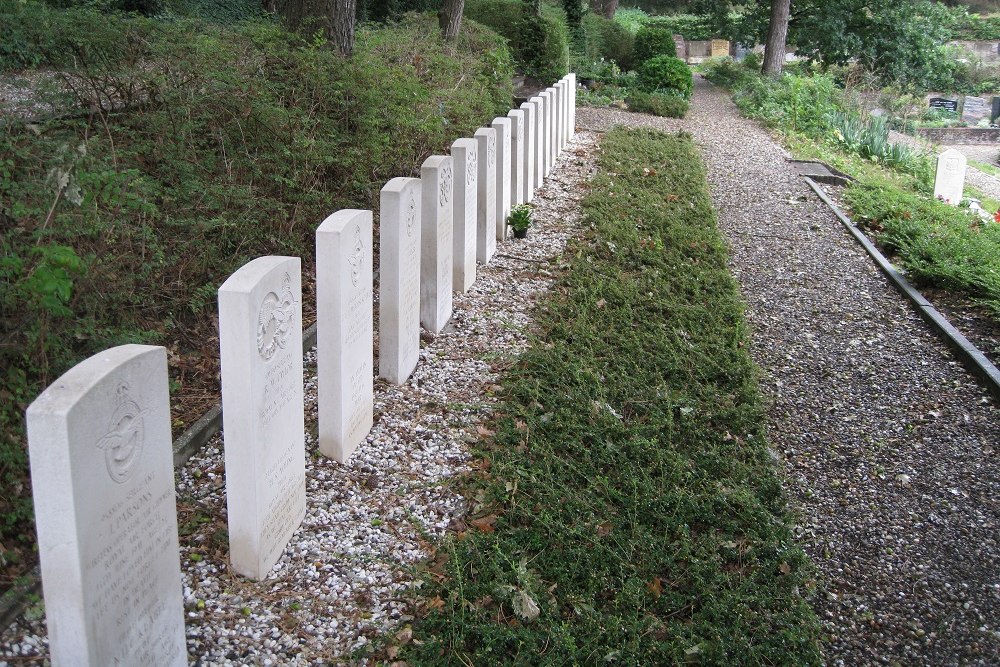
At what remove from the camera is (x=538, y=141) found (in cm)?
1113

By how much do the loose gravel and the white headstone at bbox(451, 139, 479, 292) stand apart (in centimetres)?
89

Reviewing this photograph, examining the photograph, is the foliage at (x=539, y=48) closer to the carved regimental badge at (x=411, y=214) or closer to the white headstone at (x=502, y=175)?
the white headstone at (x=502, y=175)

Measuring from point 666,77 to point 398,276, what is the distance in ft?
61.2

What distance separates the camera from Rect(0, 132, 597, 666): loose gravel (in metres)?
3.31

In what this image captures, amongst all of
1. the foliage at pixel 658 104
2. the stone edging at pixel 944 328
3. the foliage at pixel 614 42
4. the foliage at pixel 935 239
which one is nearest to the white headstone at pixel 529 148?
the stone edging at pixel 944 328

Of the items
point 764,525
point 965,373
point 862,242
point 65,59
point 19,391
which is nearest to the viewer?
point 19,391

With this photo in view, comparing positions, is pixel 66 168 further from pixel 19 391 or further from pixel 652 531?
pixel 652 531

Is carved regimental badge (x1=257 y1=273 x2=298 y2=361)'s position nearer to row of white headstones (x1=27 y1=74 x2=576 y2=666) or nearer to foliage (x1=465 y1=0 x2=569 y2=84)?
row of white headstones (x1=27 y1=74 x2=576 y2=666)

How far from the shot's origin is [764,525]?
424cm

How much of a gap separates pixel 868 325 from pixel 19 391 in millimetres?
6068

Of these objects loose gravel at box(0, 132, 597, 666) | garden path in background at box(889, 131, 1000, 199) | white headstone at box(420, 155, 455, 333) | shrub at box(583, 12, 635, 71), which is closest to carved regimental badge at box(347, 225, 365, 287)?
loose gravel at box(0, 132, 597, 666)

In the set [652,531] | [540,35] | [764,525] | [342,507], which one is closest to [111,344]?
[342,507]

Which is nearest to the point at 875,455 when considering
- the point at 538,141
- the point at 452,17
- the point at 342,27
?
the point at 342,27

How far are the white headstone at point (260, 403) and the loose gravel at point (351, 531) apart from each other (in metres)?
0.18
